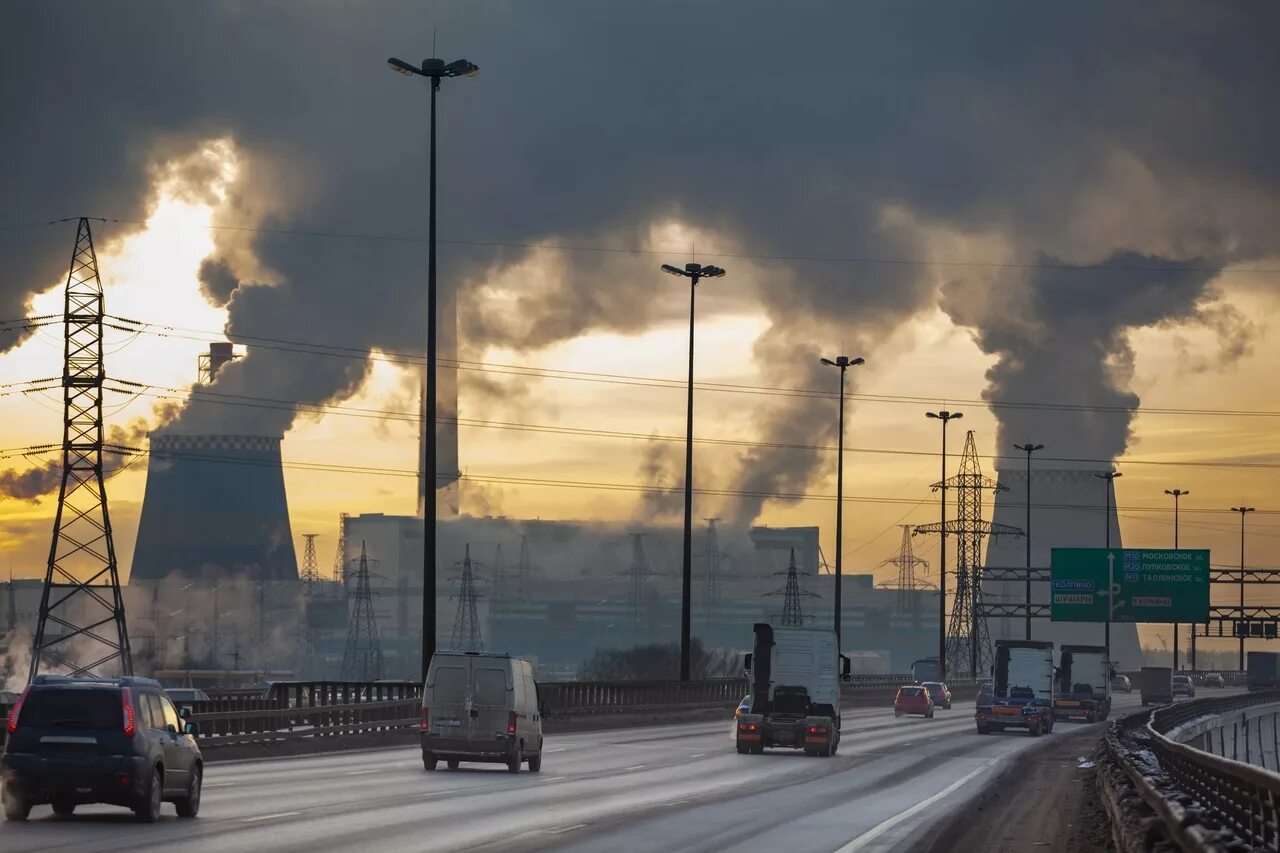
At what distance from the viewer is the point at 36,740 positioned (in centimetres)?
2192

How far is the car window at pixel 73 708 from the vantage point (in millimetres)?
21922

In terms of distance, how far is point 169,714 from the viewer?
23734 millimetres

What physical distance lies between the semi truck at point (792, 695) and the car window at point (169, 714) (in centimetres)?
2370

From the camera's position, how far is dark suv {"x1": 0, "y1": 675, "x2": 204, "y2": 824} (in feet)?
71.7

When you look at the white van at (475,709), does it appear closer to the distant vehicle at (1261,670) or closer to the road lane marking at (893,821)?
the road lane marking at (893,821)

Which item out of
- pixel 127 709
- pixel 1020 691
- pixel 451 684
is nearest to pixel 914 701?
pixel 1020 691

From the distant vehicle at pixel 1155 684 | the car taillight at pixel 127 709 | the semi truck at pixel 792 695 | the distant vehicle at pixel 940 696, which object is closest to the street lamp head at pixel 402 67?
the semi truck at pixel 792 695

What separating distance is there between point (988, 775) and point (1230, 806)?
19801 mm

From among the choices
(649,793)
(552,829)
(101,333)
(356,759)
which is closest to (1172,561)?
(101,333)

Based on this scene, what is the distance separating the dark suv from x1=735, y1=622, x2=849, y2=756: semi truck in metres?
25.4

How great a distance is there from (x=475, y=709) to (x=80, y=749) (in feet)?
46.0

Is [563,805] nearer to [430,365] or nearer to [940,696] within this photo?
[430,365]

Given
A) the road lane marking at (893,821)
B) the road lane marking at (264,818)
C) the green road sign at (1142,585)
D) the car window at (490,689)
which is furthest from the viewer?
the green road sign at (1142,585)

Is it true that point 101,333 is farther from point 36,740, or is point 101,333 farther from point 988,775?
point 36,740
